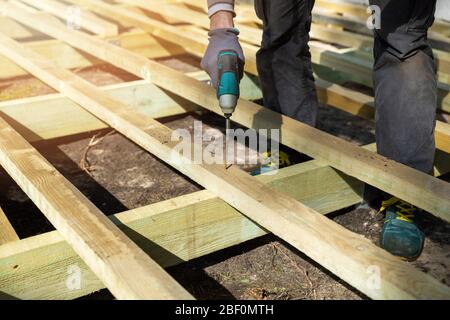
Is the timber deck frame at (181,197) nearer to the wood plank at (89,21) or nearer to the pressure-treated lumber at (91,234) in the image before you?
the pressure-treated lumber at (91,234)

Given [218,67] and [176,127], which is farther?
[176,127]

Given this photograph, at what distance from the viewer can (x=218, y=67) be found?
184cm

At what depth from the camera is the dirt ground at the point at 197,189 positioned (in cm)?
198

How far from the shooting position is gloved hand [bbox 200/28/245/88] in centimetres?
188

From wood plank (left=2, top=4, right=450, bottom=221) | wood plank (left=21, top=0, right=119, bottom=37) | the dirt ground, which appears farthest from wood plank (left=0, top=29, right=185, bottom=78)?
the dirt ground

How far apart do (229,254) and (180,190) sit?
0.57 m

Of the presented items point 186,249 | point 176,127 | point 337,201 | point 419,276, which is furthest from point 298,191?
point 176,127

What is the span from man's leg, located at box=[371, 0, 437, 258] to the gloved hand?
2.00 feet

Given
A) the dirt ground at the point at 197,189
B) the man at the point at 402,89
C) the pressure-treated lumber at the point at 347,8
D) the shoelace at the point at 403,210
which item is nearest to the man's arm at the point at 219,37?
the man at the point at 402,89

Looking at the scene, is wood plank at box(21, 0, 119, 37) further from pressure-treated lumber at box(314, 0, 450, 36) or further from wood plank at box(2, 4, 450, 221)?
pressure-treated lumber at box(314, 0, 450, 36)

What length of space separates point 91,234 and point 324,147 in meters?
1.03

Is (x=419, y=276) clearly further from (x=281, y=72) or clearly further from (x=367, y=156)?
(x=281, y=72)

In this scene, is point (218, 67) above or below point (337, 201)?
above

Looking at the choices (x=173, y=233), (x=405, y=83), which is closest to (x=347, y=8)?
(x=405, y=83)
